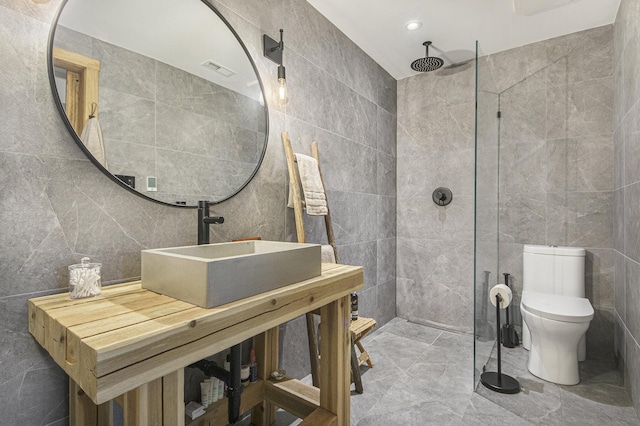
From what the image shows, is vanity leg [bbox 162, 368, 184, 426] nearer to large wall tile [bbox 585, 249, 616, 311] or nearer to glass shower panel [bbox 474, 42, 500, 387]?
glass shower panel [bbox 474, 42, 500, 387]

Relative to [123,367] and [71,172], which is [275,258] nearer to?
[123,367]

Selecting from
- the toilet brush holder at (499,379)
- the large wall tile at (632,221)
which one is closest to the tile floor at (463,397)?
the toilet brush holder at (499,379)

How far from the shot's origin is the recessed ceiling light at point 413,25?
7.57ft

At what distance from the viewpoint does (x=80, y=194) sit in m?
1.10

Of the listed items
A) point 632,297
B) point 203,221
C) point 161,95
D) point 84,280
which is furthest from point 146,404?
point 632,297

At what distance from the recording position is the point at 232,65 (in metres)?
1.59

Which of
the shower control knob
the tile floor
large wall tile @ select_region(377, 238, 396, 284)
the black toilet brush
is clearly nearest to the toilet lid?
the black toilet brush

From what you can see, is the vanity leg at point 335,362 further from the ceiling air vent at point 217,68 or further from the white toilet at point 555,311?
the white toilet at point 555,311

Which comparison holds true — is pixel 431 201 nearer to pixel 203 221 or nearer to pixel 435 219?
pixel 435 219

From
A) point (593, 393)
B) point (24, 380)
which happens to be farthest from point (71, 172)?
point (593, 393)

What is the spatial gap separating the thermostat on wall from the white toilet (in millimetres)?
2242

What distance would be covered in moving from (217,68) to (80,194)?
0.83 m

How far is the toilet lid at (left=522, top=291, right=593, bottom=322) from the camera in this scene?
1.90 meters

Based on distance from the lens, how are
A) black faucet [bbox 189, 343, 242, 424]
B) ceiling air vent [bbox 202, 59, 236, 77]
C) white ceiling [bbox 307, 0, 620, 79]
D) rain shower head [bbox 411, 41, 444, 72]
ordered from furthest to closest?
rain shower head [bbox 411, 41, 444, 72] → white ceiling [bbox 307, 0, 620, 79] → ceiling air vent [bbox 202, 59, 236, 77] → black faucet [bbox 189, 343, 242, 424]
